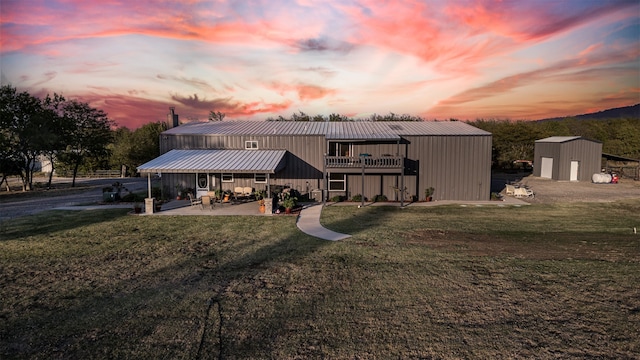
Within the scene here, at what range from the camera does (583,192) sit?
83.1 ft

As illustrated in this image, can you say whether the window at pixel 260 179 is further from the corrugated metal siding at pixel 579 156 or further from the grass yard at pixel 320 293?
the corrugated metal siding at pixel 579 156

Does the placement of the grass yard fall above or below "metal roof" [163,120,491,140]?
below

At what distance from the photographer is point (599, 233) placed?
43.9 feet

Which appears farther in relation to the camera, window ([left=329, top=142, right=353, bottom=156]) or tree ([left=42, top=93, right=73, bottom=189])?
tree ([left=42, top=93, right=73, bottom=189])

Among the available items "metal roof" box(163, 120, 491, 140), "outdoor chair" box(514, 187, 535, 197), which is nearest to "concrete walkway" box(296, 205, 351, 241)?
"metal roof" box(163, 120, 491, 140)

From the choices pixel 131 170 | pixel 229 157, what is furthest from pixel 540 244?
pixel 131 170

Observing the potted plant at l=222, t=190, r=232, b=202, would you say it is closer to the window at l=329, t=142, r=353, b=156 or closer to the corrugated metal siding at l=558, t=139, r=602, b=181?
the window at l=329, t=142, r=353, b=156

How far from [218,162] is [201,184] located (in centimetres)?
361

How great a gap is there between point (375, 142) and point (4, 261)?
62.4ft

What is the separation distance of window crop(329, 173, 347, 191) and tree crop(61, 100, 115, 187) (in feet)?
88.8

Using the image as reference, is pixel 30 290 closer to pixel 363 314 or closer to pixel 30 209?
pixel 363 314

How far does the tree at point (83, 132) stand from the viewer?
1323 inches

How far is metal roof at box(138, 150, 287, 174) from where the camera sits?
1919 centimetres

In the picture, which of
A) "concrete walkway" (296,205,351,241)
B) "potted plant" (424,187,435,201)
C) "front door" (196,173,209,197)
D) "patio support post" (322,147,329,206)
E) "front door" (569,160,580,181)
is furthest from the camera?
"front door" (569,160,580,181)
